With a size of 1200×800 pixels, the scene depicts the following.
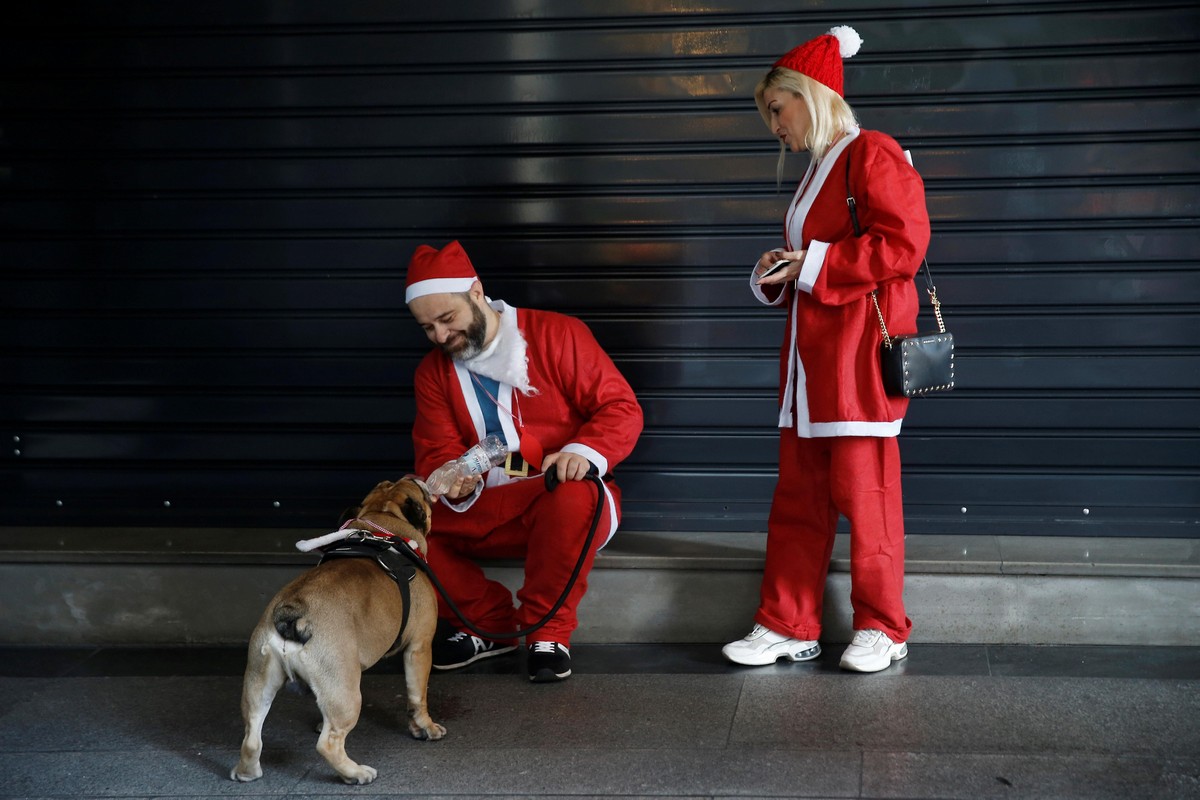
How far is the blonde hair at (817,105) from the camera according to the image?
384cm

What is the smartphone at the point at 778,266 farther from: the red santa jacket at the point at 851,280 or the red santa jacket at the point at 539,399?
the red santa jacket at the point at 539,399

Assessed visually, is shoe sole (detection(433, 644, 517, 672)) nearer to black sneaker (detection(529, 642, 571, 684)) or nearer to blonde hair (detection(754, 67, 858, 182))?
black sneaker (detection(529, 642, 571, 684))

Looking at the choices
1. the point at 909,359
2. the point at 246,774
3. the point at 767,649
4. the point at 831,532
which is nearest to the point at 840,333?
the point at 909,359

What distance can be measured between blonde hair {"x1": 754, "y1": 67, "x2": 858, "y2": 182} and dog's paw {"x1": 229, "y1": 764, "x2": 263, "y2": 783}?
2.56 meters

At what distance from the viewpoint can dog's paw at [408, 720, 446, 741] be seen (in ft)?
11.9

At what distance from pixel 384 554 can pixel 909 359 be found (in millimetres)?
1739

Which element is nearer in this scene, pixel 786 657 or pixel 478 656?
pixel 786 657

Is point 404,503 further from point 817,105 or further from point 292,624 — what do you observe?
point 817,105

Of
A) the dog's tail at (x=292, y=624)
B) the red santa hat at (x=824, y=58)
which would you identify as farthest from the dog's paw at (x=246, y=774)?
the red santa hat at (x=824, y=58)

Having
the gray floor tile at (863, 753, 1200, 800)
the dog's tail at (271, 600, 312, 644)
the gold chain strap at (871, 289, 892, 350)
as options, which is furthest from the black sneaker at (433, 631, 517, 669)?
the gold chain strap at (871, 289, 892, 350)

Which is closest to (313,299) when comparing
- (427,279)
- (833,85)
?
(427,279)

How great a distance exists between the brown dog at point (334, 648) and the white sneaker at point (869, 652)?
1379 mm

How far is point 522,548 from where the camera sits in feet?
14.5

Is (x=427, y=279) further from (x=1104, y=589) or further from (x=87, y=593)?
(x=1104, y=589)
